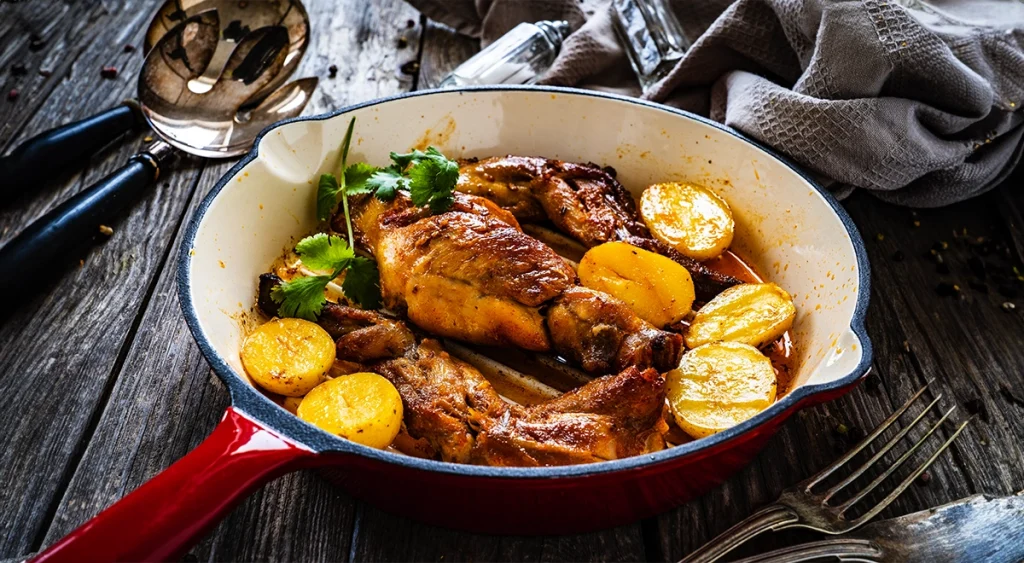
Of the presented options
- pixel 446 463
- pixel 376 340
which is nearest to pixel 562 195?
pixel 376 340

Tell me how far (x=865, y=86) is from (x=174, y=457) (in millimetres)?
2254

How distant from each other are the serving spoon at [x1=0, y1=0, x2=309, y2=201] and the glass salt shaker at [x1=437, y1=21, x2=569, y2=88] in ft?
2.11

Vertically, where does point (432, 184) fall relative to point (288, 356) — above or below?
above

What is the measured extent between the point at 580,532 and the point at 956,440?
110 centimetres

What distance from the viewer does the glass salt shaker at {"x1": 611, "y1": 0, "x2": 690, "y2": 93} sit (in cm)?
318

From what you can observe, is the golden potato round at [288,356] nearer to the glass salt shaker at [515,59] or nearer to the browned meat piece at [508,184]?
the browned meat piece at [508,184]

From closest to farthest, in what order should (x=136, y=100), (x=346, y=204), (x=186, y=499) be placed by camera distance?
(x=186, y=499)
(x=346, y=204)
(x=136, y=100)

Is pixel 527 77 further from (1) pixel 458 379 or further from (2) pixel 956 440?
(2) pixel 956 440

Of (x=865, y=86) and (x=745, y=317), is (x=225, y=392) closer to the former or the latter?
(x=745, y=317)

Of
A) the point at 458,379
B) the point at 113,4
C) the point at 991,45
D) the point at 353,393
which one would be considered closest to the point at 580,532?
the point at 458,379

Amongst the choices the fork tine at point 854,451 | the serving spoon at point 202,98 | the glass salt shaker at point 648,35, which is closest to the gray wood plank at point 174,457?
the serving spoon at point 202,98

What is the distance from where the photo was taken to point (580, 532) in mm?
1854

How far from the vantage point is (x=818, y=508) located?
188 centimetres

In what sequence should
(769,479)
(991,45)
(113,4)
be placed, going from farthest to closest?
1. (113,4)
2. (991,45)
3. (769,479)
